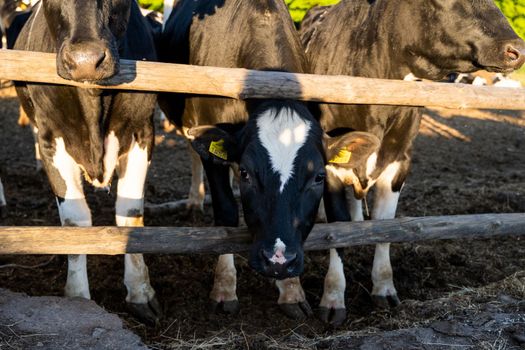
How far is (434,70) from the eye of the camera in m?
4.47

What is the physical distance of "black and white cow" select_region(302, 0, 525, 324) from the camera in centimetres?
417

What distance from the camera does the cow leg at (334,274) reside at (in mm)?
4320

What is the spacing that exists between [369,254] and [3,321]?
119 inches

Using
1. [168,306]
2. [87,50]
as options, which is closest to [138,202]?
[168,306]

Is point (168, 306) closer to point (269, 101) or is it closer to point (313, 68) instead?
point (269, 101)

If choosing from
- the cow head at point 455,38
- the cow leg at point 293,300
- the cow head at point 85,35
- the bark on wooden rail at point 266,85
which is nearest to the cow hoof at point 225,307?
the cow leg at point 293,300

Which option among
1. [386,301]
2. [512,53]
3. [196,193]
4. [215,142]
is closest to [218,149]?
[215,142]

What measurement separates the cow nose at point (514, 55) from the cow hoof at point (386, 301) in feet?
5.88

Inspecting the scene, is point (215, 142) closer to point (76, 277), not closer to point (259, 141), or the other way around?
point (259, 141)

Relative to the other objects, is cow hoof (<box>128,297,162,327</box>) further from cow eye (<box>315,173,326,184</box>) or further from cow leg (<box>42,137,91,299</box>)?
cow eye (<box>315,173,326,184</box>)

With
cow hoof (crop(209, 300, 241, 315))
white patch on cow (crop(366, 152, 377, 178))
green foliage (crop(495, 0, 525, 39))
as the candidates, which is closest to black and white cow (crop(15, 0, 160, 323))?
cow hoof (crop(209, 300, 241, 315))

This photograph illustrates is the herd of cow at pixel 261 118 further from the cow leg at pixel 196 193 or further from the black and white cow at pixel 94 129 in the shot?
the cow leg at pixel 196 193

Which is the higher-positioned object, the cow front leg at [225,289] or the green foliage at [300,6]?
the cow front leg at [225,289]

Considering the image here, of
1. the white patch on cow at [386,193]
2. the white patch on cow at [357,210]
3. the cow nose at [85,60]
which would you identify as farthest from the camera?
the white patch on cow at [357,210]
